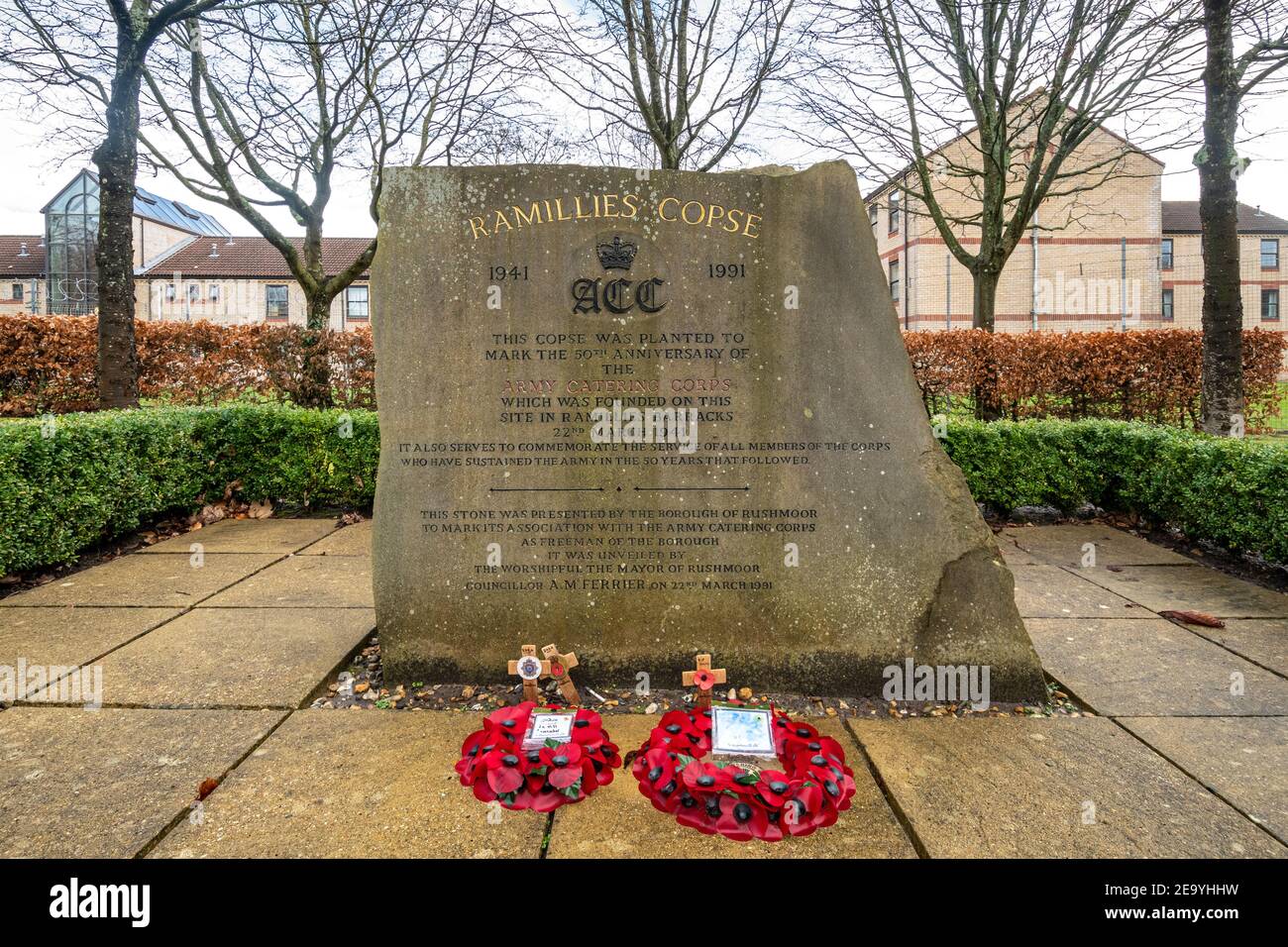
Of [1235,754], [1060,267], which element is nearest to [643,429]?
[1235,754]

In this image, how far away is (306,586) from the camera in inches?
190

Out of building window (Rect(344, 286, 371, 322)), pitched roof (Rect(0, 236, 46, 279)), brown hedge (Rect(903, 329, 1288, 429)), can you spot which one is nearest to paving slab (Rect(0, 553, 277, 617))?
brown hedge (Rect(903, 329, 1288, 429))

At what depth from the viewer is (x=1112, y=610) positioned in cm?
435

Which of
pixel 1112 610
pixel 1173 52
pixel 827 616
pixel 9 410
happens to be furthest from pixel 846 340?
pixel 9 410

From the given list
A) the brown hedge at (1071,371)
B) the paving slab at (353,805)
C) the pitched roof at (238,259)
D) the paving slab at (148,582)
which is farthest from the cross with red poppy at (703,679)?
the pitched roof at (238,259)

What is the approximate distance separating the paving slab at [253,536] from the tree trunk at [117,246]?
6.93 feet

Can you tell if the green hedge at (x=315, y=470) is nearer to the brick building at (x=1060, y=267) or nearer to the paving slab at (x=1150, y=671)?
the paving slab at (x=1150, y=671)

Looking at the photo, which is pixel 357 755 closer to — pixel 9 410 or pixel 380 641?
pixel 380 641

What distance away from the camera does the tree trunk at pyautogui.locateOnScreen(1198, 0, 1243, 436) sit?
6.62m

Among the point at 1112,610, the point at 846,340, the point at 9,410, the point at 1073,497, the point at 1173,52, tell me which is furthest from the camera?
the point at 9,410

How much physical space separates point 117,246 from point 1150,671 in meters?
9.59

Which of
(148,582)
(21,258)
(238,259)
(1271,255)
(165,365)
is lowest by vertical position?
(148,582)

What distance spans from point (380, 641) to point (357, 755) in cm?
78

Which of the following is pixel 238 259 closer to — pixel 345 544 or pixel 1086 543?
pixel 345 544
